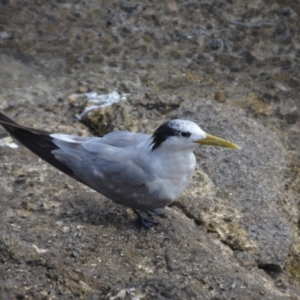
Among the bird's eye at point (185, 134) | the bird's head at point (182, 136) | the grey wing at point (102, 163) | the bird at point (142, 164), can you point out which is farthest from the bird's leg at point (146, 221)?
the bird's eye at point (185, 134)

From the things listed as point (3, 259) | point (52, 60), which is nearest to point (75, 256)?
point (3, 259)

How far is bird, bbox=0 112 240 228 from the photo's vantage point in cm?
371

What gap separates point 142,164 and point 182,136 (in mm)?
244

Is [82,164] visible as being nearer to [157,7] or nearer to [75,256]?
[75,256]

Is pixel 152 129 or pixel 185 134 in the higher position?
pixel 185 134

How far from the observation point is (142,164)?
3.75m

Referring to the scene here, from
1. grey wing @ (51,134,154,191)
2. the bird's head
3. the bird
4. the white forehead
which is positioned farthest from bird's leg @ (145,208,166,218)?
the white forehead

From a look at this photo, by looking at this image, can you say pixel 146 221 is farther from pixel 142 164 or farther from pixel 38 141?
pixel 38 141

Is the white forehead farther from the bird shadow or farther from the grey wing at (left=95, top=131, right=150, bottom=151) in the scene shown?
the bird shadow

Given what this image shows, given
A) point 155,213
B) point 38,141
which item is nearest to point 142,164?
point 155,213

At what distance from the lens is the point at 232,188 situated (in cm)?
431

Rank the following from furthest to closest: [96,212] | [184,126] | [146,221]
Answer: [96,212] → [146,221] → [184,126]

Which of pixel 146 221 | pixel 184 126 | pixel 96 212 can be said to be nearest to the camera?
pixel 184 126

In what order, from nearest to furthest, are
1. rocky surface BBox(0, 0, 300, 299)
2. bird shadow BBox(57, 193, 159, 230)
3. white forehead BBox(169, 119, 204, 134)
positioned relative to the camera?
rocky surface BBox(0, 0, 300, 299) < white forehead BBox(169, 119, 204, 134) < bird shadow BBox(57, 193, 159, 230)
